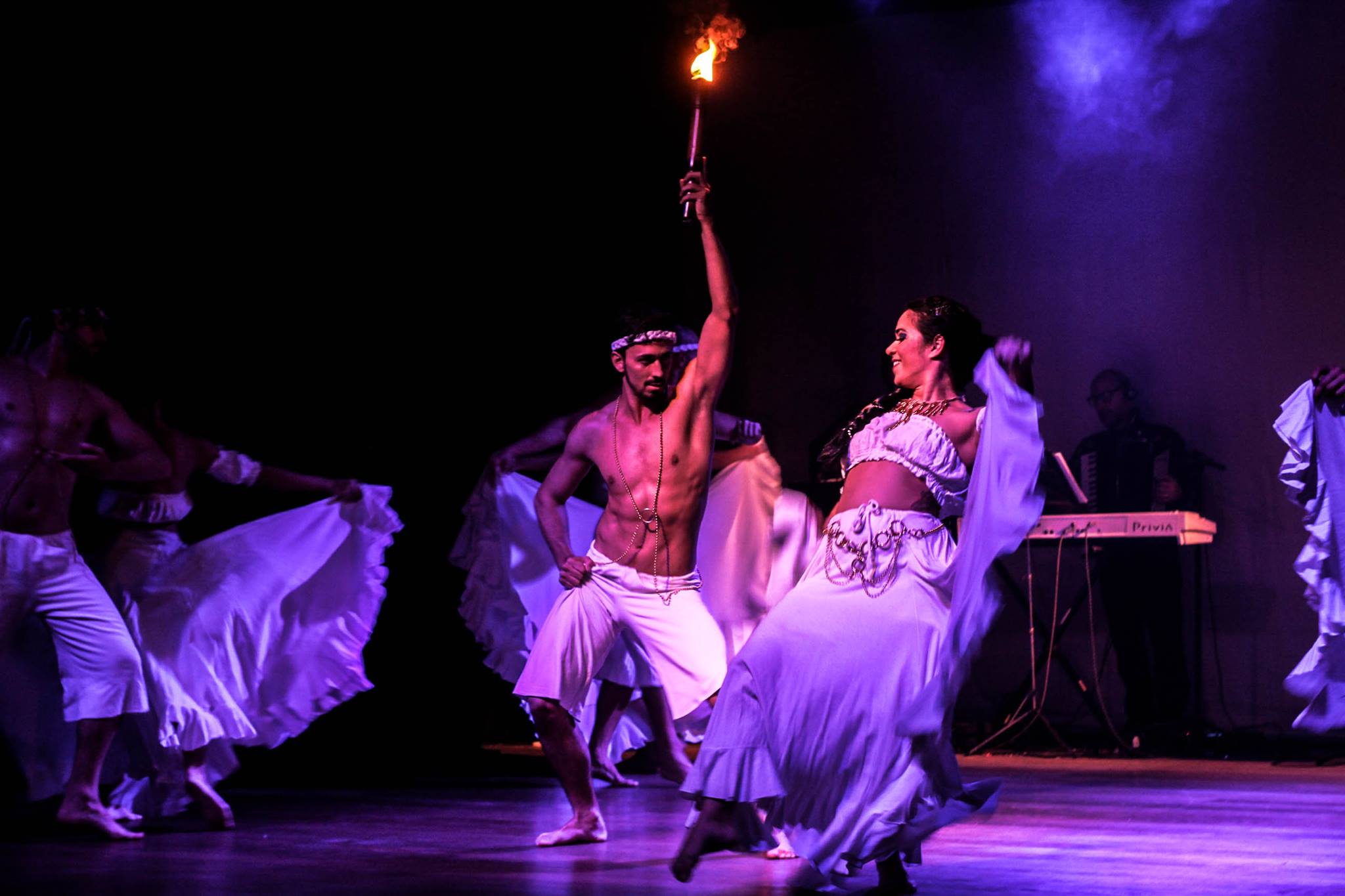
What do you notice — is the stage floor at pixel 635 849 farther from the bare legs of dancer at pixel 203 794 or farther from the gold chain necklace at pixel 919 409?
the gold chain necklace at pixel 919 409

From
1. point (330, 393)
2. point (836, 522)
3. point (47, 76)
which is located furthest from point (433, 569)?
point (836, 522)

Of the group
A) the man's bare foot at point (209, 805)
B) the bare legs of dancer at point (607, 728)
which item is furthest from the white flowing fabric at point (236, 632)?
the bare legs of dancer at point (607, 728)

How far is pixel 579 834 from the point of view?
475cm

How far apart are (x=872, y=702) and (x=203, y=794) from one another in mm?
2834

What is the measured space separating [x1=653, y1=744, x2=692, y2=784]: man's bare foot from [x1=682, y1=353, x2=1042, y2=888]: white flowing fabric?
1892mm

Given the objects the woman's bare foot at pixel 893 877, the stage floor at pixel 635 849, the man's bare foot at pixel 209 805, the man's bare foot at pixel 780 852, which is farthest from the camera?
the man's bare foot at pixel 209 805

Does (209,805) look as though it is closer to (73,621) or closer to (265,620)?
(73,621)

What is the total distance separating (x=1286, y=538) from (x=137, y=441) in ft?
21.8

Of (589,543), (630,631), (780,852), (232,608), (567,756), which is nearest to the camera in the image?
(780,852)

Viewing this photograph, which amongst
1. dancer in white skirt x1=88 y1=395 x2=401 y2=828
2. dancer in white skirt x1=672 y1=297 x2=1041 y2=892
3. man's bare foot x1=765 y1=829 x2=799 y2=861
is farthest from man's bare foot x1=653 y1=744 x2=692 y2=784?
dancer in white skirt x1=672 y1=297 x2=1041 y2=892

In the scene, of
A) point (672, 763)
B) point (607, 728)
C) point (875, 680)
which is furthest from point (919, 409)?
point (607, 728)

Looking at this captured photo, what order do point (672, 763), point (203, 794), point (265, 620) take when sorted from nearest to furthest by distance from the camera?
point (203, 794)
point (672, 763)
point (265, 620)

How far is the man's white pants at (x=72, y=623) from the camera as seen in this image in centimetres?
512

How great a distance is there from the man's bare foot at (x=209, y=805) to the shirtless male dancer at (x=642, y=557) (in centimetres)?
125
